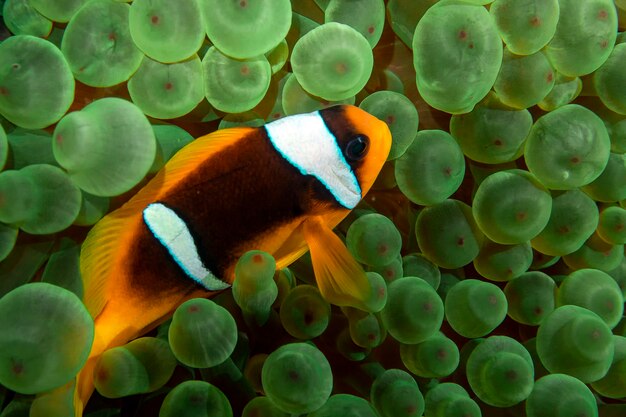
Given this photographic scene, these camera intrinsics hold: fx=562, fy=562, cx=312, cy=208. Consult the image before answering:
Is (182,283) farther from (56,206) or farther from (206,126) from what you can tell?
(206,126)

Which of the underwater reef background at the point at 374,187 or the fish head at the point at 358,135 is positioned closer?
the underwater reef background at the point at 374,187

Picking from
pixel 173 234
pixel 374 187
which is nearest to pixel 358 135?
pixel 374 187

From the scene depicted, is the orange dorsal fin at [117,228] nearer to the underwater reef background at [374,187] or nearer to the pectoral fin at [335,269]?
the underwater reef background at [374,187]

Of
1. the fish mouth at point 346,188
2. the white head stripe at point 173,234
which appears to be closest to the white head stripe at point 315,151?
the fish mouth at point 346,188

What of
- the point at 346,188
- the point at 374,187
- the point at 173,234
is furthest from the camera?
the point at 374,187

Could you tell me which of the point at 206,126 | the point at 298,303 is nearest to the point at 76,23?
the point at 206,126

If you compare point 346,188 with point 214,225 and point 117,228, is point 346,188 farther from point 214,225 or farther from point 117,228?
point 117,228

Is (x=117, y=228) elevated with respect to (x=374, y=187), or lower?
elevated
